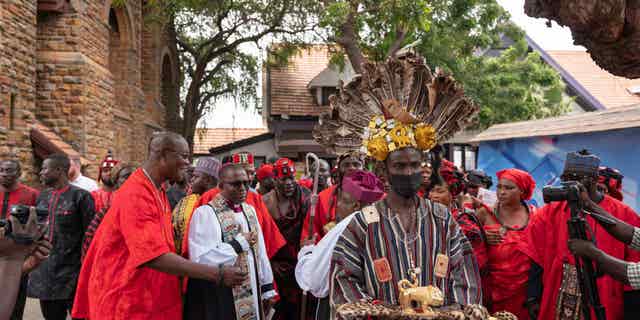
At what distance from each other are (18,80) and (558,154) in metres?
11.0

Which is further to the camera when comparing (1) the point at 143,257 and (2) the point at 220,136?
(2) the point at 220,136

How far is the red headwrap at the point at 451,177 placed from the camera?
580cm

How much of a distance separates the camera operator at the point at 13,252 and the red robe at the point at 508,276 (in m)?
3.70

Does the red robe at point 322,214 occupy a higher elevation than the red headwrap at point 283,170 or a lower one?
lower

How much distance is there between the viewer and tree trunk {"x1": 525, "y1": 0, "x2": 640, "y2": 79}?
9.77 feet

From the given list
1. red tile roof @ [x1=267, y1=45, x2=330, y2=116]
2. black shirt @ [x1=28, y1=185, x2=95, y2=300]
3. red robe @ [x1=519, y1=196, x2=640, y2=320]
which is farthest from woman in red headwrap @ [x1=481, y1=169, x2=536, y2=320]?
red tile roof @ [x1=267, y1=45, x2=330, y2=116]

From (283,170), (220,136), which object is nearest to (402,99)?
(283,170)

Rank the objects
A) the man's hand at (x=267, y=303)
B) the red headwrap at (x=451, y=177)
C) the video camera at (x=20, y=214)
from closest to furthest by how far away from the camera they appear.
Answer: the video camera at (x=20, y=214) → the man's hand at (x=267, y=303) → the red headwrap at (x=451, y=177)

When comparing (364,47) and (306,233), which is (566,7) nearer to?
(306,233)

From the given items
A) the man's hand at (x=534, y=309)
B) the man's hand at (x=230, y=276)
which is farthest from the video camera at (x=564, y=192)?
the man's hand at (x=230, y=276)

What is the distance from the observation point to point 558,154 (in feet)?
37.6

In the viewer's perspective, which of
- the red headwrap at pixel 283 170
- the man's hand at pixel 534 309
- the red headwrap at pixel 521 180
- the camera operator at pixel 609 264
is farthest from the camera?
the red headwrap at pixel 283 170

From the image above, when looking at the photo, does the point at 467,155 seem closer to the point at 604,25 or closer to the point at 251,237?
the point at 251,237

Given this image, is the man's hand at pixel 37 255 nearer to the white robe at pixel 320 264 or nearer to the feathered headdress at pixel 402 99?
the white robe at pixel 320 264
